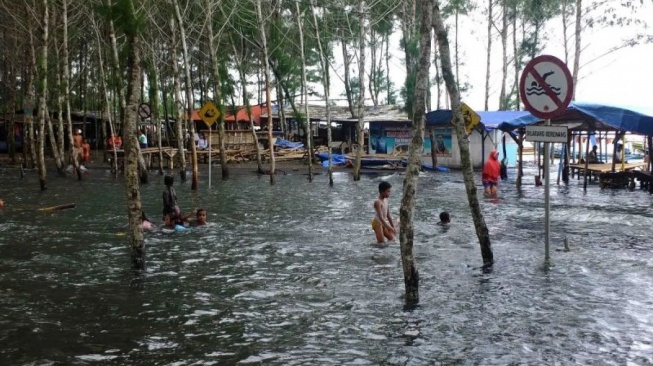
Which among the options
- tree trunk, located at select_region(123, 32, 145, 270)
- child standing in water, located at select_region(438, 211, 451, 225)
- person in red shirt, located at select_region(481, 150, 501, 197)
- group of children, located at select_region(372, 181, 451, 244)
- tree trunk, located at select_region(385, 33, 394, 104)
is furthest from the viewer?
tree trunk, located at select_region(385, 33, 394, 104)

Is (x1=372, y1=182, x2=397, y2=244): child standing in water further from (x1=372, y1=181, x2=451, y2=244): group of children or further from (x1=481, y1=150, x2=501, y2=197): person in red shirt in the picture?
(x1=481, y1=150, x2=501, y2=197): person in red shirt

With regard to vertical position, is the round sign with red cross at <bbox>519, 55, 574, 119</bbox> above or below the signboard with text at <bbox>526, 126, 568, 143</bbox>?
above

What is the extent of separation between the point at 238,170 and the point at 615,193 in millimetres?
19632

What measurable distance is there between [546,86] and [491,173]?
12.4 metres

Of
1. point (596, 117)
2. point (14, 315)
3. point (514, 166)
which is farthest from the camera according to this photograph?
point (514, 166)

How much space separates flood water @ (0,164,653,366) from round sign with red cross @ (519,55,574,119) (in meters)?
2.44

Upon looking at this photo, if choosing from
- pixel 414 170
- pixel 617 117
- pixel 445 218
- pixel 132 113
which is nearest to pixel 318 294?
pixel 414 170

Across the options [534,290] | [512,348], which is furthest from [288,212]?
[512,348]

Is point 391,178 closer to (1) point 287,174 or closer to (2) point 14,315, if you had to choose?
(1) point 287,174

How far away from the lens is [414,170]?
7.83 metres

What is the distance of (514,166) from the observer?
41000 millimetres

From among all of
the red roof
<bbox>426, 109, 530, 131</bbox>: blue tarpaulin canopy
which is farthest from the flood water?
A: the red roof

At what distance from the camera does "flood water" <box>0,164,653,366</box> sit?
21.3 ft

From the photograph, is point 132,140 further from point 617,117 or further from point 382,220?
point 617,117
